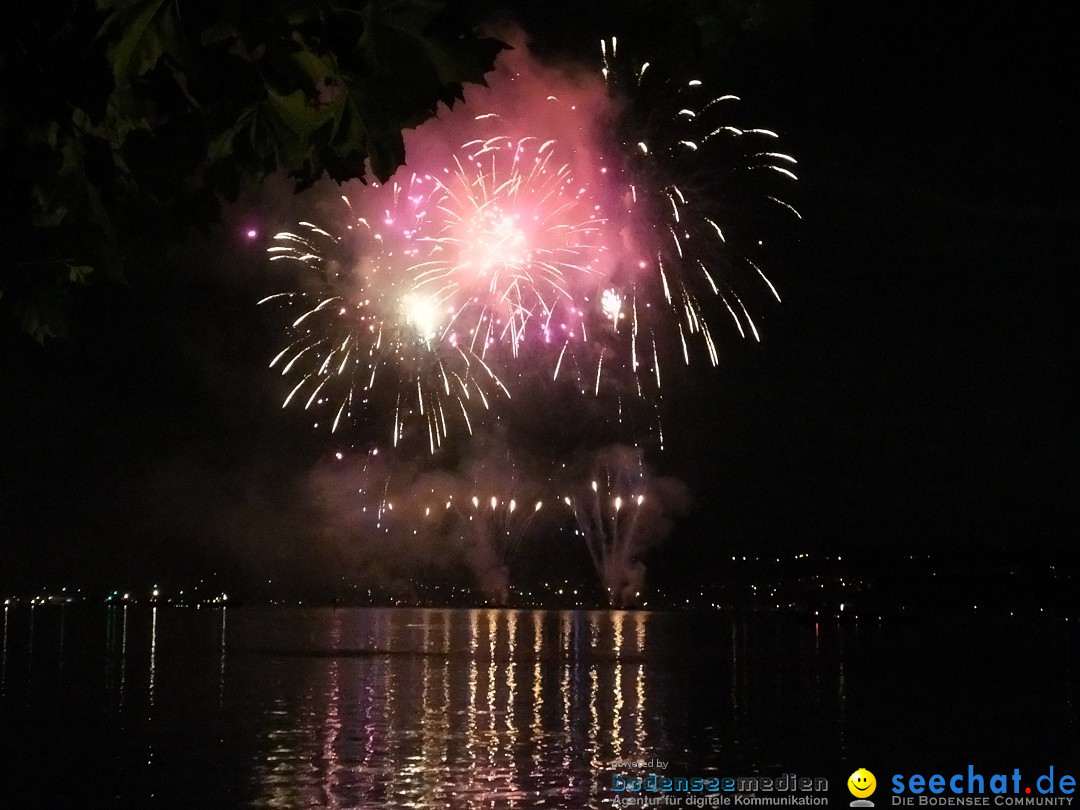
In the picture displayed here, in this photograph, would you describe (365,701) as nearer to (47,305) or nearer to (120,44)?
(47,305)

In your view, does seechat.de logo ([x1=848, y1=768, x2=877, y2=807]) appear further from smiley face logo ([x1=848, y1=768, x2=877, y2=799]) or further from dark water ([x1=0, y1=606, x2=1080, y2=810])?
dark water ([x1=0, y1=606, x2=1080, y2=810])

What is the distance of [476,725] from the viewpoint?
24609mm

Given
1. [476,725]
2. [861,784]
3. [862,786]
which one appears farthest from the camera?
[476,725]

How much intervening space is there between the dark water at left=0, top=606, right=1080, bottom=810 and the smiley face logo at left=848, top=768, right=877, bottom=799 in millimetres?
219

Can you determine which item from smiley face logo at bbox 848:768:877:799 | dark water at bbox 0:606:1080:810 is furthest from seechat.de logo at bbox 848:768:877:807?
dark water at bbox 0:606:1080:810

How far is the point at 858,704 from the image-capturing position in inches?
1242

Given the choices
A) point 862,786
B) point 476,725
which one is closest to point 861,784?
point 862,786

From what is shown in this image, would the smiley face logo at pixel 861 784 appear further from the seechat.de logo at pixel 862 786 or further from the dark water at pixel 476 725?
the dark water at pixel 476 725

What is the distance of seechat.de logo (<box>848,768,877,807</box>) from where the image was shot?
53.3ft

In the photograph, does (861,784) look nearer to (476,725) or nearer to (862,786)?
(862,786)

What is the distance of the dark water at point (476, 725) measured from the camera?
55.9 ft

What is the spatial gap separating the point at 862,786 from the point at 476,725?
9.04 m

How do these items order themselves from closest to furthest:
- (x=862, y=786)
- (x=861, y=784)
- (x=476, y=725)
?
(x=862, y=786) → (x=861, y=784) → (x=476, y=725)

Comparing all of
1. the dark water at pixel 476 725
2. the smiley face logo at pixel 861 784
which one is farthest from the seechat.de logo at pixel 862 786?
the dark water at pixel 476 725
